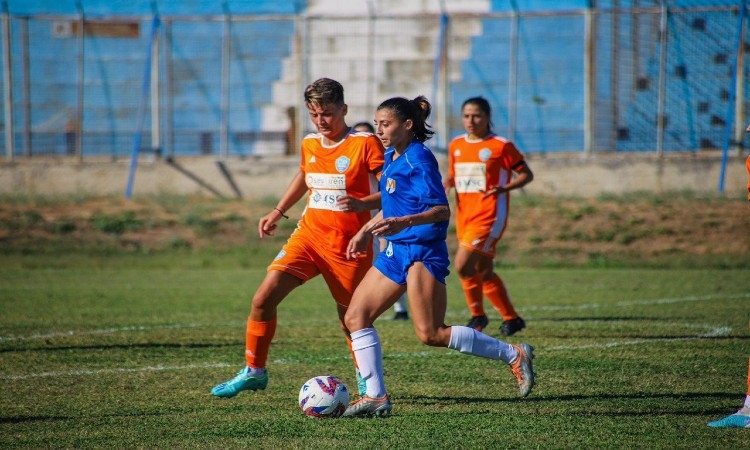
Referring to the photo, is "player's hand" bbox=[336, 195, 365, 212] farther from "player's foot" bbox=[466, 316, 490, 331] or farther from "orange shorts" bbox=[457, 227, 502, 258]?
"player's foot" bbox=[466, 316, 490, 331]

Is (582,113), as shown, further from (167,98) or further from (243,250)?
(167,98)

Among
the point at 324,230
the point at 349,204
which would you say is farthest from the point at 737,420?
the point at 324,230

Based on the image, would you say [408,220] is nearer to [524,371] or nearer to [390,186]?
[390,186]

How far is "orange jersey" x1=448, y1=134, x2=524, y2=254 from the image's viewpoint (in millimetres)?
9516

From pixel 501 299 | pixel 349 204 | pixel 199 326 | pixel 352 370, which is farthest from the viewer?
pixel 199 326

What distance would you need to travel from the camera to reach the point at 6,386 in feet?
22.0

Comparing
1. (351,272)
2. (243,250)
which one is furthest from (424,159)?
(243,250)

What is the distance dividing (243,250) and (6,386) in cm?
1160

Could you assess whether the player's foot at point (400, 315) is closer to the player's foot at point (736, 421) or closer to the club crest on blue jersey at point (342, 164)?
the club crest on blue jersey at point (342, 164)

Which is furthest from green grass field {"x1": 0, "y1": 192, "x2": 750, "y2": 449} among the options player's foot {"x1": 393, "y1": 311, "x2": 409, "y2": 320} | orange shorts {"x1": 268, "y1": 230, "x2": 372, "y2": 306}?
orange shorts {"x1": 268, "y1": 230, "x2": 372, "y2": 306}

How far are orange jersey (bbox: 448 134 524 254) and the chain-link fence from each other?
430 inches

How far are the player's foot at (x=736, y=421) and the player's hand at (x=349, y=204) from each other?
2.31m

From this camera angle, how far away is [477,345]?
19.3 feet

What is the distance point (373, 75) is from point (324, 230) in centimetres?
1558
